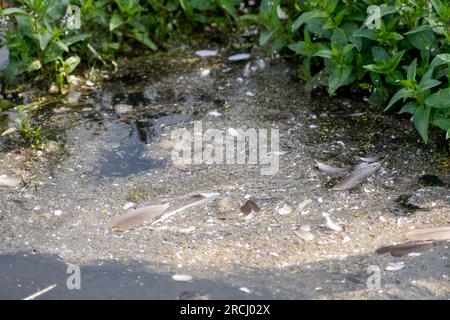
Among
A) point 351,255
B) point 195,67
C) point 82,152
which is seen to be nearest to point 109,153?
point 82,152

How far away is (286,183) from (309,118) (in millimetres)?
680

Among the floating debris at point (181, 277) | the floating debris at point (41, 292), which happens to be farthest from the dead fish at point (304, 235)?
the floating debris at point (41, 292)

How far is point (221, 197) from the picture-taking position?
387cm

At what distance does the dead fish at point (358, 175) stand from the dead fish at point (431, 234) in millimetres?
472

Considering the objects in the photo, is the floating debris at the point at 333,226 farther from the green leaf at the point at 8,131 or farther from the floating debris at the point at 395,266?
the green leaf at the point at 8,131

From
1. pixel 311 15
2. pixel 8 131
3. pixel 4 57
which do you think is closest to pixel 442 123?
pixel 311 15

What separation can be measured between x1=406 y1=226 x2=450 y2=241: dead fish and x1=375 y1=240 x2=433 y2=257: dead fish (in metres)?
0.03

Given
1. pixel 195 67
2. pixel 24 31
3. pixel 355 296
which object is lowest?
pixel 355 296

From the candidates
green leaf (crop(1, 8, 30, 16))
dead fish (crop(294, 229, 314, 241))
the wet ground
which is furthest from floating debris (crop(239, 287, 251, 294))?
green leaf (crop(1, 8, 30, 16))

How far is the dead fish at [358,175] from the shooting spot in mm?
3920

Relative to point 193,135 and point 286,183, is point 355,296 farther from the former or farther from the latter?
point 193,135

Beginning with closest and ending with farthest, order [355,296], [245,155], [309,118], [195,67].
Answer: [355,296]
[245,155]
[309,118]
[195,67]

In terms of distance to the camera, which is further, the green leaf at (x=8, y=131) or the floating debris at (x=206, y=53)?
the floating debris at (x=206, y=53)

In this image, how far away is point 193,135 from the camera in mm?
→ 4410
